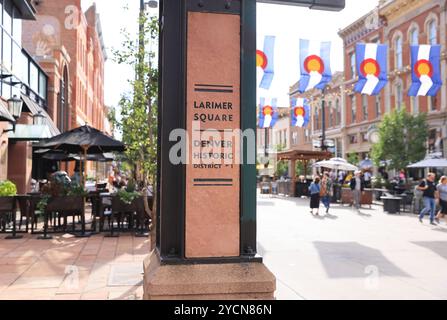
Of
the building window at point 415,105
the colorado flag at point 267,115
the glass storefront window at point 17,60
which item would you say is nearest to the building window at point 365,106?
the building window at point 415,105

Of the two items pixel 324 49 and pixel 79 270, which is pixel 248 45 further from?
pixel 324 49

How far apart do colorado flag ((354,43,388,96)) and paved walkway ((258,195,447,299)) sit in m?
7.35

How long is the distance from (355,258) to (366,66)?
1297 cm

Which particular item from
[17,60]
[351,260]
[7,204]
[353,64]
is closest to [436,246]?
[351,260]

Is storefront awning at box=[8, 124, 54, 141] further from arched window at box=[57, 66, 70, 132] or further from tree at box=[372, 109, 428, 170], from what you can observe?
tree at box=[372, 109, 428, 170]

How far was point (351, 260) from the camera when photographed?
8094mm

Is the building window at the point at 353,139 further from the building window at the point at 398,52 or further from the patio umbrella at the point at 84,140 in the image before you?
the patio umbrella at the point at 84,140

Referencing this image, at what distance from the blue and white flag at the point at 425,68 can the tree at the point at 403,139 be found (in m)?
8.19

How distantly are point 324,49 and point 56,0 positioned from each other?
2585 cm

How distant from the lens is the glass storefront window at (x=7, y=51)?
16.6 metres

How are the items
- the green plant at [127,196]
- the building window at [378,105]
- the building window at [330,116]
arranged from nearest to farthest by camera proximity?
1. the green plant at [127,196]
2. the building window at [378,105]
3. the building window at [330,116]

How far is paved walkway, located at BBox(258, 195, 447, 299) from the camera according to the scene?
5948mm

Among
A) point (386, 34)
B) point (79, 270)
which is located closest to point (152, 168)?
point (79, 270)

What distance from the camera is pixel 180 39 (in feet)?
12.5
